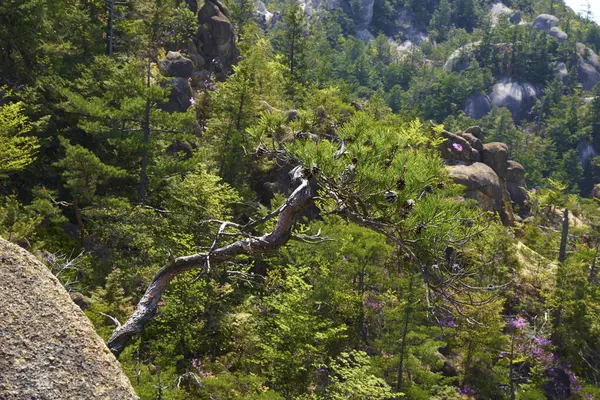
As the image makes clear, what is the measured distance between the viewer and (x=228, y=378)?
908 centimetres

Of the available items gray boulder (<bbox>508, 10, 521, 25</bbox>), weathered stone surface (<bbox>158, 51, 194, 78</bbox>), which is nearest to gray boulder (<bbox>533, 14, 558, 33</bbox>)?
gray boulder (<bbox>508, 10, 521, 25</bbox>)

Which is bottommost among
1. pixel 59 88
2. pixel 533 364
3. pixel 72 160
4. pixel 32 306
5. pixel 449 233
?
pixel 533 364

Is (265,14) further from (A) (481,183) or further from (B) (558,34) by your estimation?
(A) (481,183)

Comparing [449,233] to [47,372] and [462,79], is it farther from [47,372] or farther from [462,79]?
[462,79]

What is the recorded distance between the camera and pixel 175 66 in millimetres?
26469

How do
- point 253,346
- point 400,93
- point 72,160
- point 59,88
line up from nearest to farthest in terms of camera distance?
point 253,346 → point 72,160 → point 59,88 → point 400,93

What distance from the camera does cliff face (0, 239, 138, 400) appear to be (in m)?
2.17

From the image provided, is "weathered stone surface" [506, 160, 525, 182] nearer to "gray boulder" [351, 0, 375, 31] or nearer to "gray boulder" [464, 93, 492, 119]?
"gray boulder" [464, 93, 492, 119]

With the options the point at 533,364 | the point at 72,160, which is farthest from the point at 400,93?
the point at 72,160

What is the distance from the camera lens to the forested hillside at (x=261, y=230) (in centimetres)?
349

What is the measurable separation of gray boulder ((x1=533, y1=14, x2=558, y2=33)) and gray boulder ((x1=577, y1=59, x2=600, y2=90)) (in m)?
20.4

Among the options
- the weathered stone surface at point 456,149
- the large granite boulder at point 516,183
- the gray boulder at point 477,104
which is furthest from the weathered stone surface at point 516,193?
the gray boulder at point 477,104

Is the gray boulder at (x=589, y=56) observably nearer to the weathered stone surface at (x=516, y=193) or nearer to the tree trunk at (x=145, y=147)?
the weathered stone surface at (x=516, y=193)

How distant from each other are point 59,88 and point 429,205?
654 inches
